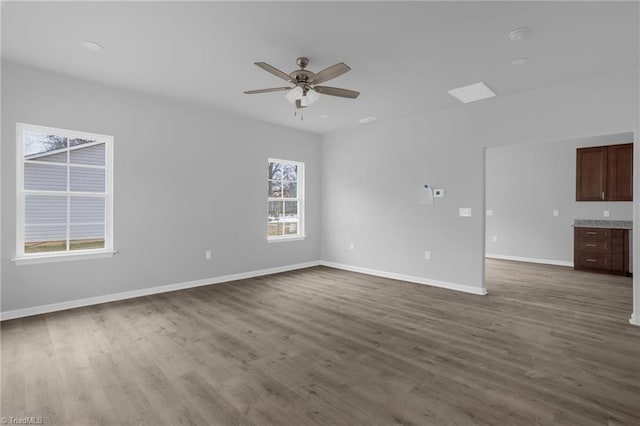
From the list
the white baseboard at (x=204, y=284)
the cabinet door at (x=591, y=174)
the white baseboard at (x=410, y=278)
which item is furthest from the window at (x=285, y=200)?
the cabinet door at (x=591, y=174)

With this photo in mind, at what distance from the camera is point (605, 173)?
21.2ft

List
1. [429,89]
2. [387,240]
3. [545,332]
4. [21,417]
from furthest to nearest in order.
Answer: [387,240]
[429,89]
[545,332]
[21,417]

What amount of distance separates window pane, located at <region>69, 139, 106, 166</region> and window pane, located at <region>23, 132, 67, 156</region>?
6.1 inches

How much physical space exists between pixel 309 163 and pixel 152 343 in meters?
4.63

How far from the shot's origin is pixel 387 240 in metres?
5.91

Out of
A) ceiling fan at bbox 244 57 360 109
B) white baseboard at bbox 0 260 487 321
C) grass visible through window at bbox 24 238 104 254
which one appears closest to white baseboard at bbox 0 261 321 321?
white baseboard at bbox 0 260 487 321

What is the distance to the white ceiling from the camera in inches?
101

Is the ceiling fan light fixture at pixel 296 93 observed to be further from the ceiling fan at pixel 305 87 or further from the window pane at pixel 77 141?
the window pane at pixel 77 141

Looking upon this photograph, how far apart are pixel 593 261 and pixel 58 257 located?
349 inches

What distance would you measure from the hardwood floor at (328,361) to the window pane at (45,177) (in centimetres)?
152

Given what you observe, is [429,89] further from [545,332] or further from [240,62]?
[545,332]

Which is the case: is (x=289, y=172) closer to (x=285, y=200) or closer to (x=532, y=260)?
(x=285, y=200)

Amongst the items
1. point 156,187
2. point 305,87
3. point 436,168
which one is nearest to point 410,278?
point 436,168

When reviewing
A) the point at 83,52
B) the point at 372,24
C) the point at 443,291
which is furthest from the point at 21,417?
the point at 443,291
